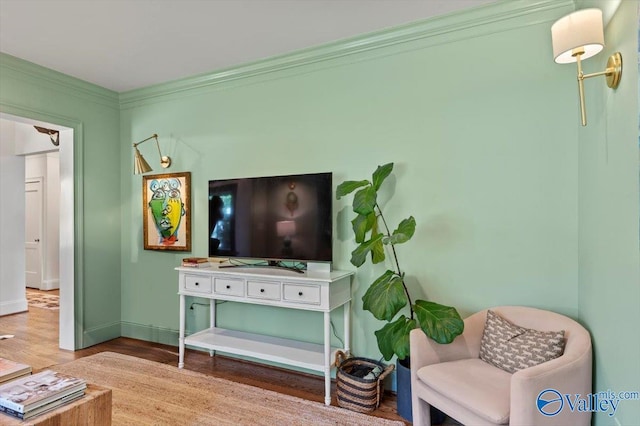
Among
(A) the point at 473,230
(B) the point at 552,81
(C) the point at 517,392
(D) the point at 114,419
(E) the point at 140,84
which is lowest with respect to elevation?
(D) the point at 114,419

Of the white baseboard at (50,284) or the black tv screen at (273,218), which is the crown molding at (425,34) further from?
the white baseboard at (50,284)

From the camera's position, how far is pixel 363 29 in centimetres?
272

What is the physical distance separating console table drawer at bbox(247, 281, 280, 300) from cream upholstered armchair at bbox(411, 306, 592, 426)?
1093mm

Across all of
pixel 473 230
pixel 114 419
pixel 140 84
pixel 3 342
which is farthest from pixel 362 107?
pixel 3 342

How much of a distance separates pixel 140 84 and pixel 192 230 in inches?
65.9

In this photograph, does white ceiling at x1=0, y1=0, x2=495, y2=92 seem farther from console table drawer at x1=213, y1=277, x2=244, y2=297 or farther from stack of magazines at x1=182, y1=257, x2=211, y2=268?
console table drawer at x1=213, y1=277, x2=244, y2=297

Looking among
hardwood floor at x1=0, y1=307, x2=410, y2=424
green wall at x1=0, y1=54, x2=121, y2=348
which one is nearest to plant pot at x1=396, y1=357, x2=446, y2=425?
hardwood floor at x1=0, y1=307, x2=410, y2=424

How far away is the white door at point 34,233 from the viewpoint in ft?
21.6

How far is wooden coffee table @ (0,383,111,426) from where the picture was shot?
1494mm

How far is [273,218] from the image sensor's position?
9.74 feet

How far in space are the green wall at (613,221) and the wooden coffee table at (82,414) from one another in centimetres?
231

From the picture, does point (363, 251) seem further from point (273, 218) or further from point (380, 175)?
point (273, 218)

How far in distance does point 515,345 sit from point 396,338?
67 cm

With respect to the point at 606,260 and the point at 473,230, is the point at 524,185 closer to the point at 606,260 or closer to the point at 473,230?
the point at 473,230
